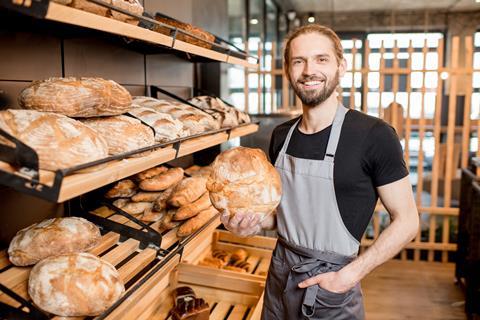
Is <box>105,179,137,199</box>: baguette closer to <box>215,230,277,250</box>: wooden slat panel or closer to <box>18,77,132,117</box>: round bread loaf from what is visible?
<box>18,77,132,117</box>: round bread loaf

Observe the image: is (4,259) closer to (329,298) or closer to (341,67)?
(329,298)

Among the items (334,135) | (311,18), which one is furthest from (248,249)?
(311,18)

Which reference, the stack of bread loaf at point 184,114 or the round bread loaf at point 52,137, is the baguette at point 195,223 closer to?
the stack of bread loaf at point 184,114

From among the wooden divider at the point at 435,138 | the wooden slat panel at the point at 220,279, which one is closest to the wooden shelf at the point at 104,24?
the wooden slat panel at the point at 220,279

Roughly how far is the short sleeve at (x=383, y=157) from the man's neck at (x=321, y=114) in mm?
184

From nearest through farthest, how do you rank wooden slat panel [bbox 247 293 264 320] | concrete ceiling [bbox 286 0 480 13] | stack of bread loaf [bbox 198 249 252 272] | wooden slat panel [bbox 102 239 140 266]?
1. wooden slat panel [bbox 102 239 140 266]
2. wooden slat panel [bbox 247 293 264 320]
3. stack of bread loaf [bbox 198 249 252 272]
4. concrete ceiling [bbox 286 0 480 13]

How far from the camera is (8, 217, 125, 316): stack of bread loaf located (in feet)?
3.67

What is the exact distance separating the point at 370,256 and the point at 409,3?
337 inches

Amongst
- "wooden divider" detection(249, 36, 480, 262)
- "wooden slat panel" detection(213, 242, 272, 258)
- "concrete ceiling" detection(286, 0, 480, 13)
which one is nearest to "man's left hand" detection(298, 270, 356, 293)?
"wooden slat panel" detection(213, 242, 272, 258)

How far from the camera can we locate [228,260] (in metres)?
2.56

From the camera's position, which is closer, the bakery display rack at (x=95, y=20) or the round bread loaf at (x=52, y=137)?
the bakery display rack at (x=95, y=20)

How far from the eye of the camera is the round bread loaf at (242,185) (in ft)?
4.87

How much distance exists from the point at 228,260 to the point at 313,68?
4.38ft

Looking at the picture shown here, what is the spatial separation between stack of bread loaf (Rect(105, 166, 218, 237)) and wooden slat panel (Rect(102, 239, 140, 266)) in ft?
0.68
